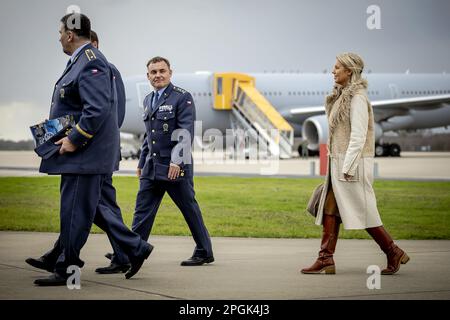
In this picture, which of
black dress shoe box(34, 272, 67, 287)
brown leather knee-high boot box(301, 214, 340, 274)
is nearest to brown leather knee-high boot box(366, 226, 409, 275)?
brown leather knee-high boot box(301, 214, 340, 274)

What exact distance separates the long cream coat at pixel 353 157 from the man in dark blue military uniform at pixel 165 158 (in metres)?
1.18

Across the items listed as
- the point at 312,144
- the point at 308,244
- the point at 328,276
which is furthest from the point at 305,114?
the point at 328,276

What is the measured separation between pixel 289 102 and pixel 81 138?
37.8m

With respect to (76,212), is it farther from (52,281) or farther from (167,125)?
(167,125)

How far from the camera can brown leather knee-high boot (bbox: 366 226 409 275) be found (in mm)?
7957

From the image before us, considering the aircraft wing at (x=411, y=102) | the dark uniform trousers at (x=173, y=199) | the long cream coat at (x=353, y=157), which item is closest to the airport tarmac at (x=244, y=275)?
the dark uniform trousers at (x=173, y=199)

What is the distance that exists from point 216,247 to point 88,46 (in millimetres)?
3483

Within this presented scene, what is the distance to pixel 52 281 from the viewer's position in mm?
7160

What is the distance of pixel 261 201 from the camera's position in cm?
1692

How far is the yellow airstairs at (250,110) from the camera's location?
133 feet

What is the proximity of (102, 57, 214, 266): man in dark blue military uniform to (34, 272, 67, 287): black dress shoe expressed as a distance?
4.80 ft

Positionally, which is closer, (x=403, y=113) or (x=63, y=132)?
(x=63, y=132)
